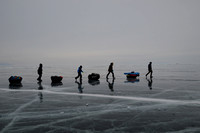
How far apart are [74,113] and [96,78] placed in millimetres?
11924

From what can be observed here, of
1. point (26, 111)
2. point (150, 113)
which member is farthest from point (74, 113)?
point (150, 113)

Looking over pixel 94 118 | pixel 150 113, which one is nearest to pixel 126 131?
pixel 94 118

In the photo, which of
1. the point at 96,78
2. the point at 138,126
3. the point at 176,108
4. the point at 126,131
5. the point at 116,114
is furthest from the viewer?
the point at 96,78

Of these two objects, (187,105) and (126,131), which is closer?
(126,131)

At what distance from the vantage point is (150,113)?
5434 mm

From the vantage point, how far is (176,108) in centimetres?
596

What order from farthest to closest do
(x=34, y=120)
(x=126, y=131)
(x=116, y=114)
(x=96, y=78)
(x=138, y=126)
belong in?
1. (x=96, y=78)
2. (x=116, y=114)
3. (x=34, y=120)
4. (x=138, y=126)
5. (x=126, y=131)

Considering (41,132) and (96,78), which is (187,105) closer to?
(41,132)

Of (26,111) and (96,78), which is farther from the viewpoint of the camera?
(96,78)

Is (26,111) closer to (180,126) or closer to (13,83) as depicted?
(180,126)

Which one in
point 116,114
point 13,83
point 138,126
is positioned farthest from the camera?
point 13,83

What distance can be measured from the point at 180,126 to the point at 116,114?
6.76 ft

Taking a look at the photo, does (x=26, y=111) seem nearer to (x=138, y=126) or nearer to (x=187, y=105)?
(x=138, y=126)

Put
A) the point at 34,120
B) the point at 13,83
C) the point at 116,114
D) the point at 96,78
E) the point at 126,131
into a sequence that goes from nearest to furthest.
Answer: the point at 126,131 → the point at 34,120 → the point at 116,114 → the point at 13,83 → the point at 96,78
